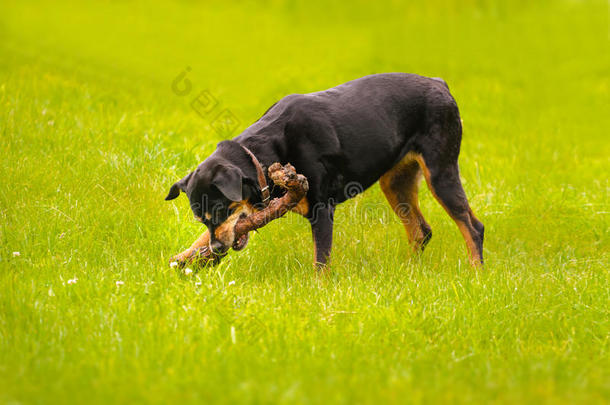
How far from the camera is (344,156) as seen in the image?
4852mm

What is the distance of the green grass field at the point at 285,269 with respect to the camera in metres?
3.04

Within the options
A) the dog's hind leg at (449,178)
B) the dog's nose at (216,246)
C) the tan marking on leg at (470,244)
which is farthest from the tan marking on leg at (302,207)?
the tan marking on leg at (470,244)

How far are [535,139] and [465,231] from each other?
4.37 meters

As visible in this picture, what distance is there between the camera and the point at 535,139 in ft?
29.3

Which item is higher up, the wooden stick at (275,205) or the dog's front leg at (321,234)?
the wooden stick at (275,205)

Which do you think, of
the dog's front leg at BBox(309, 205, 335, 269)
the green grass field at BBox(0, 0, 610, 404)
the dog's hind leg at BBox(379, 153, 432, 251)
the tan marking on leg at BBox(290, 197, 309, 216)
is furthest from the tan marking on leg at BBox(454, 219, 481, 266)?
the tan marking on leg at BBox(290, 197, 309, 216)

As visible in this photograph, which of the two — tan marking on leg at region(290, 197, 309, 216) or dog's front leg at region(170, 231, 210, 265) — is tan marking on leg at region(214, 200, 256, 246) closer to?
dog's front leg at region(170, 231, 210, 265)

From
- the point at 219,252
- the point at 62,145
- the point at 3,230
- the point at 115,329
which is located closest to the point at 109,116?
the point at 62,145

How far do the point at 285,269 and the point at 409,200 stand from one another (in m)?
1.43

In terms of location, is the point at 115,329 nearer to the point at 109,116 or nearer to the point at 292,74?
the point at 109,116

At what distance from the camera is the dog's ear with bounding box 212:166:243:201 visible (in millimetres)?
4148

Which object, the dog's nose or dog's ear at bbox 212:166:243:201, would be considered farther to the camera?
the dog's nose

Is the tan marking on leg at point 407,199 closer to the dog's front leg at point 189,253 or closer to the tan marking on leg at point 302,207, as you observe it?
the tan marking on leg at point 302,207

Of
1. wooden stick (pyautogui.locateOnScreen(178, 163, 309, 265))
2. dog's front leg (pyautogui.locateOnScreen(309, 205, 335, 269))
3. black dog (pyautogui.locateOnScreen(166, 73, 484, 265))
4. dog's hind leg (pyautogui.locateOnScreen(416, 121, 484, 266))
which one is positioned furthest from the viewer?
dog's hind leg (pyautogui.locateOnScreen(416, 121, 484, 266))
